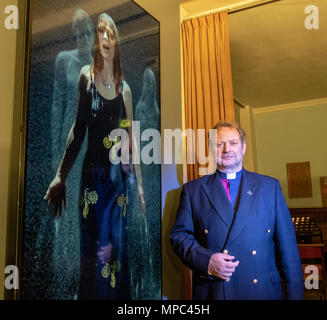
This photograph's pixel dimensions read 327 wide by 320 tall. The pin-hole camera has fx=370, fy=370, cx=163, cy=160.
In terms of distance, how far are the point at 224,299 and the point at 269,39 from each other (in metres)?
3.30

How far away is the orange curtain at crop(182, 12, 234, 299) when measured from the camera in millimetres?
2832

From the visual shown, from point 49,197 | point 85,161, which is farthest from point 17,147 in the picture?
point 85,161

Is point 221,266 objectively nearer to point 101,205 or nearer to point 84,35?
point 101,205

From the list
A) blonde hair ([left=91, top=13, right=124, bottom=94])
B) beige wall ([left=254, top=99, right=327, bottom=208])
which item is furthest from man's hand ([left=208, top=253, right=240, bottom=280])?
beige wall ([left=254, top=99, right=327, bottom=208])

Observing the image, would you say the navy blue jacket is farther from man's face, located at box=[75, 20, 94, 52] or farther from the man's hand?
man's face, located at box=[75, 20, 94, 52]

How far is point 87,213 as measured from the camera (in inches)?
63.1

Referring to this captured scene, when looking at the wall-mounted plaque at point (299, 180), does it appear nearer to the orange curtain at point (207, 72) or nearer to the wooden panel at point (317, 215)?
the wooden panel at point (317, 215)

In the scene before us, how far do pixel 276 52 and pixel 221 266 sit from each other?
11.8ft

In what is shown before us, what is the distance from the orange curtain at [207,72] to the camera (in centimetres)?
283

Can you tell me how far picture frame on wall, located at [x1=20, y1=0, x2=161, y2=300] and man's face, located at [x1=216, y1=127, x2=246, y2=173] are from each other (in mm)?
414

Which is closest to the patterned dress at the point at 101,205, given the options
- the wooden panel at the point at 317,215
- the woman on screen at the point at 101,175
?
the woman on screen at the point at 101,175

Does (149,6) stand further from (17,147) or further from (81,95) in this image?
(17,147)

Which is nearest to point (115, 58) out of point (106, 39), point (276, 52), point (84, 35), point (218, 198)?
point (106, 39)
